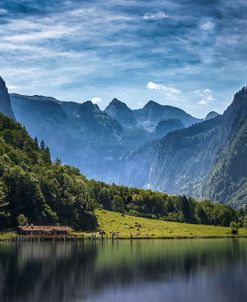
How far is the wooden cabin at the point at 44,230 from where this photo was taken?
154625 millimetres

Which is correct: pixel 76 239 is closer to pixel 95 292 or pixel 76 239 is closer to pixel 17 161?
pixel 17 161

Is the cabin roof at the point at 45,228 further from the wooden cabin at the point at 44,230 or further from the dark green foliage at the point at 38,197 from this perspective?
the dark green foliage at the point at 38,197

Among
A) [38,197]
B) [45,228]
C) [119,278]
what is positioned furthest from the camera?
[38,197]

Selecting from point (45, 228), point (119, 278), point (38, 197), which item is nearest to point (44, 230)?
point (45, 228)

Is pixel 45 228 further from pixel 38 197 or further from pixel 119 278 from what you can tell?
pixel 119 278

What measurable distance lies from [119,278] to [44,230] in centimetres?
9339

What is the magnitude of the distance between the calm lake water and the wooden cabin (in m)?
55.1

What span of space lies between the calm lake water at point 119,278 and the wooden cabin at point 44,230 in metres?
55.1

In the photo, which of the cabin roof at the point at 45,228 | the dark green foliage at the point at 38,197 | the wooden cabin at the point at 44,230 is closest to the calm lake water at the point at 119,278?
the wooden cabin at the point at 44,230

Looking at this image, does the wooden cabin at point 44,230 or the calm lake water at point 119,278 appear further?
the wooden cabin at point 44,230

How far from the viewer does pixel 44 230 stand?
531ft

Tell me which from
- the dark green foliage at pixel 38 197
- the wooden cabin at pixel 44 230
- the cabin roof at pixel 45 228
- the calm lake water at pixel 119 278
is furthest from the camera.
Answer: the dark green foliage at pixel 38 197

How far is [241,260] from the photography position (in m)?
103

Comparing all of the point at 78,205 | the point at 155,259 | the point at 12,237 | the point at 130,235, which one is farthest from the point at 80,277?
the point at 78,205
